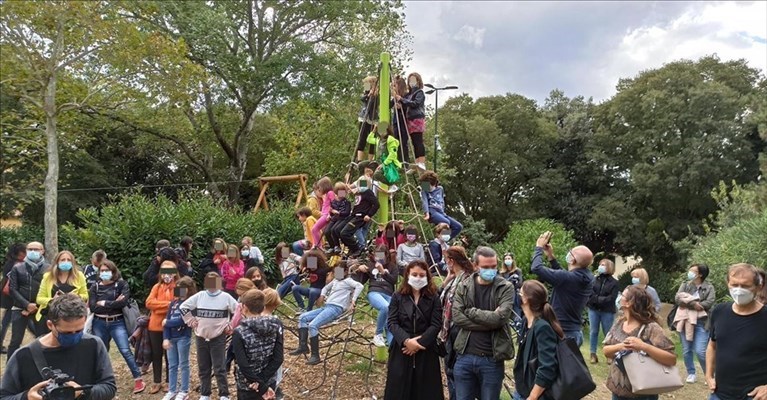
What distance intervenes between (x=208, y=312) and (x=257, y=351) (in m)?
1.22

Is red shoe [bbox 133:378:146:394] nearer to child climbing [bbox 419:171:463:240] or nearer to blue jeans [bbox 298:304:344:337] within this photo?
blue jeans [bbox 298:304:344:337]

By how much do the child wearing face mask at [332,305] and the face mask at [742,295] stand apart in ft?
11.2

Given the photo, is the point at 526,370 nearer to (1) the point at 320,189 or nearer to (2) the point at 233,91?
(1) the point at 320,189

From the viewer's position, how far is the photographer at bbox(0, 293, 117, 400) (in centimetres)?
267

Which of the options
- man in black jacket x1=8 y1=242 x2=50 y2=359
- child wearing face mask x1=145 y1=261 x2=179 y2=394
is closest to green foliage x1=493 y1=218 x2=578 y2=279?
Answer: child wearing face mask x1=145 y1=261 x2=179 y2=394

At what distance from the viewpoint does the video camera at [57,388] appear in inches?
102

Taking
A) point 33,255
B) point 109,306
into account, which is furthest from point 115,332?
point 33,255

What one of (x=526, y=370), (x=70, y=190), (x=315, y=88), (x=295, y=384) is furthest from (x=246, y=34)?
(x=526, y=370)

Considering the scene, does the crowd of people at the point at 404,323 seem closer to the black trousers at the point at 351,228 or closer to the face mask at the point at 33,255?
the face mask at the point at 33,255

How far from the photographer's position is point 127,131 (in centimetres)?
2162

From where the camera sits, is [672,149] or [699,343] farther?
[672,149]

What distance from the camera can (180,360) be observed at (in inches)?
222

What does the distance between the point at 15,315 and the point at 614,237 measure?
2534 cm

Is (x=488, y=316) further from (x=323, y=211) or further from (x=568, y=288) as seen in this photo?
(x=323, y=211)
